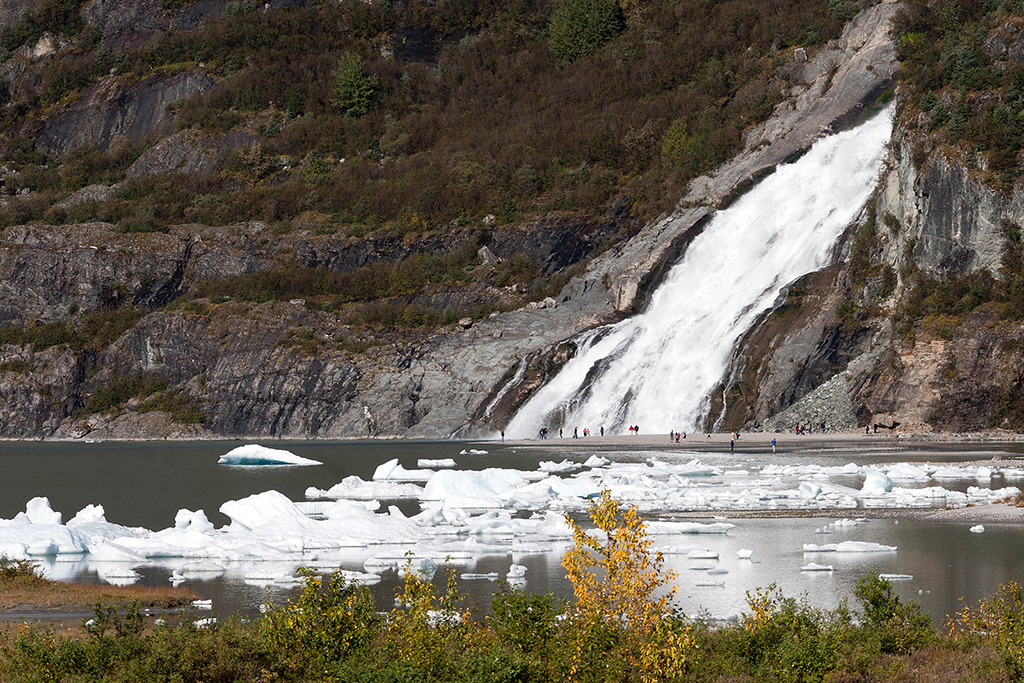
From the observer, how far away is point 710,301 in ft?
282

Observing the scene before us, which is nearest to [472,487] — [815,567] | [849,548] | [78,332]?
[849,548]

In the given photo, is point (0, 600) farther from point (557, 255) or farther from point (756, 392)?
point (557, 255)

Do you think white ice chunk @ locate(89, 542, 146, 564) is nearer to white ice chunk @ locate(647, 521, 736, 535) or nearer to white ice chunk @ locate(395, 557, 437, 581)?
white ice chunk @ locate(395, 557, 437, 581)

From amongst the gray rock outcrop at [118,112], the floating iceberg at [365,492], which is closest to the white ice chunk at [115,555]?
the floating iceberg at [365,492]

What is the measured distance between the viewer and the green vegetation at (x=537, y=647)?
588 inches

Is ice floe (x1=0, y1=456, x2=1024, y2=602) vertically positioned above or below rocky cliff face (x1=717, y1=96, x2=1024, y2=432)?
below

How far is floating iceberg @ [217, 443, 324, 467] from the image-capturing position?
206 feet

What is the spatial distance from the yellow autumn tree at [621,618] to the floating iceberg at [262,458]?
48.3 metres

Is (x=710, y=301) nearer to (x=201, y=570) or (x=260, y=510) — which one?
(x=260, y=510)

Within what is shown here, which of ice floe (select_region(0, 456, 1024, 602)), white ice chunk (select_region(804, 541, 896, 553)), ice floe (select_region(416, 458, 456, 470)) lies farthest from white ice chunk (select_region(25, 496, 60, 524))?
ice floe (select_region(416, 458, 456, 470))

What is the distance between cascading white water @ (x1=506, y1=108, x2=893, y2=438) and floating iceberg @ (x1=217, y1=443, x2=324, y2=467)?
24.2 m

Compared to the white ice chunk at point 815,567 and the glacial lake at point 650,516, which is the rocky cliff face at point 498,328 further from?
the white ice chunk at point 815,567

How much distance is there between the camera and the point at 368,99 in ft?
443

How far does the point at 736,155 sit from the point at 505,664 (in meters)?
92.5
